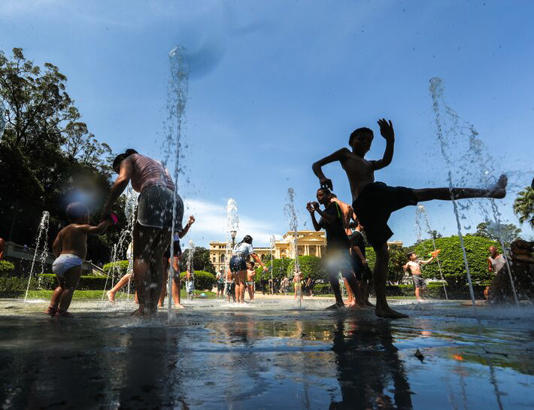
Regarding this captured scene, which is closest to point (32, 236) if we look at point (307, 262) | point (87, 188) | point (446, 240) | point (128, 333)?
point (87, 188)

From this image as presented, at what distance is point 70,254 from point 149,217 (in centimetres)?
136

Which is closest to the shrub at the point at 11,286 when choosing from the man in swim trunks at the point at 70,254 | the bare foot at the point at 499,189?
the man in swim trunks at the point at 70,254

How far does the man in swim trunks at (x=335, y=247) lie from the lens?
5723mm

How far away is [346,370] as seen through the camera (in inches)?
46.9

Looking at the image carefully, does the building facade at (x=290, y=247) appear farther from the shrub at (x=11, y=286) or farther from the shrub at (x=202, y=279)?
the shrub at (x=11, y=286)

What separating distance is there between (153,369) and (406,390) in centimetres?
81

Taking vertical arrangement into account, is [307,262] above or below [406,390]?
above

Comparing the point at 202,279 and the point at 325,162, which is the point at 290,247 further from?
the point at 325,162

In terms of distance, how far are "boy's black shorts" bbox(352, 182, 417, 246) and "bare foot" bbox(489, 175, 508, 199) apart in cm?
74

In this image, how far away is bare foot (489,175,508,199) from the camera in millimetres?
3537

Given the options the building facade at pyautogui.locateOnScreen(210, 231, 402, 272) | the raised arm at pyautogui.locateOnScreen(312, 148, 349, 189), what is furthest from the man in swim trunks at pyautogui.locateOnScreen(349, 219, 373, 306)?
the building facade at pyautogui.locateOnScreen(210, 231, 402, 272)

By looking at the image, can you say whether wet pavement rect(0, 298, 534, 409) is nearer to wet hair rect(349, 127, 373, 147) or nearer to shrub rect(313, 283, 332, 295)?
wet hair rect(349, 127, 373, 147)

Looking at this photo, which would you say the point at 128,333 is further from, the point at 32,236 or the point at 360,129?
the point at 32,236

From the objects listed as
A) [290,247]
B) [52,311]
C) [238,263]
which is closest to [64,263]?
[52,311]
